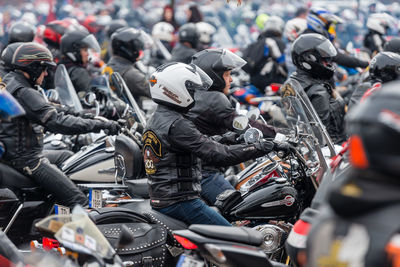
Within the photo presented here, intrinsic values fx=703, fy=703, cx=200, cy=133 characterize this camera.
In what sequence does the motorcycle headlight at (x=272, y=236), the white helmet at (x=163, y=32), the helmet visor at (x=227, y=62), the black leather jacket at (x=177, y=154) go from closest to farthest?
1. the black leather jacket at (x=177, y=154)
2. the motorcycle headlight at (x=272, y=236)
3. the helmet visor at (x=227, y=62)
4. the white helmet at (x=163, y=32)

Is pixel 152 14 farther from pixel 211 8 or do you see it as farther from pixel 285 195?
pixel 285 195

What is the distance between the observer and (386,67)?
23.9 ft

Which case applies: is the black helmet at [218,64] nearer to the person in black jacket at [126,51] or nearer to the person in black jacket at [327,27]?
the person in black jacket at [126,51]

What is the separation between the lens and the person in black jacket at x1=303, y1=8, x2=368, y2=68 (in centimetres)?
1077

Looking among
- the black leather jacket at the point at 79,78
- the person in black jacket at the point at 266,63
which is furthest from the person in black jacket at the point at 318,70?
the person in black jacket at the point at 266,63

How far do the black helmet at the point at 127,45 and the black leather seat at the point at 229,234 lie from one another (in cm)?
634

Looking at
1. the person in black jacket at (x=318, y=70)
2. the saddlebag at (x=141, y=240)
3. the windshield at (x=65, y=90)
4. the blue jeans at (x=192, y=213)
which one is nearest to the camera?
the saddlebag at (x=141, y=240)

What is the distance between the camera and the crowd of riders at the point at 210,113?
270 centimetres

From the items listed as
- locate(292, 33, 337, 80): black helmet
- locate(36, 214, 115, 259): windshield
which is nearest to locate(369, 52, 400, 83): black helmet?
locate(292, 33, 337, 80): black helmet

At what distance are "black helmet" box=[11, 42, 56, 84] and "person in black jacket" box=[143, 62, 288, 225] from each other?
6.67 ft

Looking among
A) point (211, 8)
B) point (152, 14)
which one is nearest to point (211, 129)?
point (152, 14)

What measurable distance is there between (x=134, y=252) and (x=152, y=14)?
25314mm

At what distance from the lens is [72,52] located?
32.6 feet

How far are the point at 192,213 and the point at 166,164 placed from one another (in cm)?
41
